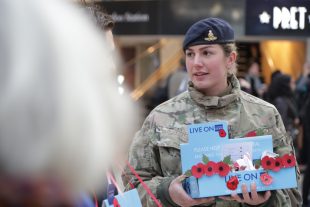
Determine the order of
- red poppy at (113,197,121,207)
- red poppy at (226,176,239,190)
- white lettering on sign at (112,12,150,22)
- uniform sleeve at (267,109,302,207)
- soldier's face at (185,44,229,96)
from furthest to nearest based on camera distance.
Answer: white lettering on sign at (112,12,150,22)
soldier's face at (185,44,229,96)
uniform sleeve at (267,109,302,207)
red poppy at (226,176,239,190)
red poppy at (113,197,121,207)

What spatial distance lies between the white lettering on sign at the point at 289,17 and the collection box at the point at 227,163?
3.38 metres

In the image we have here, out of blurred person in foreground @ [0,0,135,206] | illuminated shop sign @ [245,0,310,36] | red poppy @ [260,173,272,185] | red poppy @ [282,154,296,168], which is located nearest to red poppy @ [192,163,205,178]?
red poppy @ [260,173,272,185]

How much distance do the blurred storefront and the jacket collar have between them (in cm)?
47

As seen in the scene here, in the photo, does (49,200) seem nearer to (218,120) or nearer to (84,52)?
(84,52)

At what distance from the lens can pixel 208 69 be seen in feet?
10.1

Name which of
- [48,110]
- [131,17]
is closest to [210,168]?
[48,110]

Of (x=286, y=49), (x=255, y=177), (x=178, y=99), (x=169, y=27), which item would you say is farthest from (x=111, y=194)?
(x=286, y=49)

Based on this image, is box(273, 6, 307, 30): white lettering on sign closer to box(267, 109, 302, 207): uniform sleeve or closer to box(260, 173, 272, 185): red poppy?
box(267, 109, 302, 207): uniform sleeve

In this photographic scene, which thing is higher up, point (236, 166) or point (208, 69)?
point (208, 69)

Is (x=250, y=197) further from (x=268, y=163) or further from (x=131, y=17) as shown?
(x=131, y=17)

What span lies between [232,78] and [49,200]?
2254 millimetres

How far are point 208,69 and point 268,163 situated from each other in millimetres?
544

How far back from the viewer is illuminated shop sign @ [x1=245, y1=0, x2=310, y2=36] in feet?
19.9

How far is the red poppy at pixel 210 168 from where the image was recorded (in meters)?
2.71
